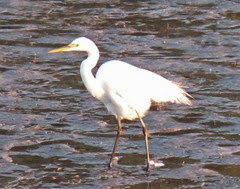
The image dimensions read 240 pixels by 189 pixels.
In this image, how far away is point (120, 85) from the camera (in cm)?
1002

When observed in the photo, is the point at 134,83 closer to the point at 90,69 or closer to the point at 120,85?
the point at 120,85

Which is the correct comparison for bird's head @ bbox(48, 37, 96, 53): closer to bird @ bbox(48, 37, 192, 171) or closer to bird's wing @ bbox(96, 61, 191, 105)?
bird @ bbox(48, 37, 192, 171)

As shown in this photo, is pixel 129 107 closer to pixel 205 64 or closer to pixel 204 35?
pixel 205 64

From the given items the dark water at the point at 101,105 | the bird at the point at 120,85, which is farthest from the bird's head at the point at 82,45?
the dark water at the point at 101,105

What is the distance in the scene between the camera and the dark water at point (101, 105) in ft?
33.2

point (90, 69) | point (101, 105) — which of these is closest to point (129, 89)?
point (90, 69)

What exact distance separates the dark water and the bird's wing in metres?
0.85

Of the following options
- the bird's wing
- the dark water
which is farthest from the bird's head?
the dark water

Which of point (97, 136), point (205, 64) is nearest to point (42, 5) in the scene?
point (205, 64)

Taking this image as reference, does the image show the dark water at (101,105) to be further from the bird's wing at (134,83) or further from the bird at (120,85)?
the bird's wing at (134,83)

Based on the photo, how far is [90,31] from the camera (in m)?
17.4

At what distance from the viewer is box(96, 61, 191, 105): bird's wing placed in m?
10.0

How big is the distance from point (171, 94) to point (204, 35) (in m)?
6.83

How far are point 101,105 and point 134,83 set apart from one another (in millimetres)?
2835
